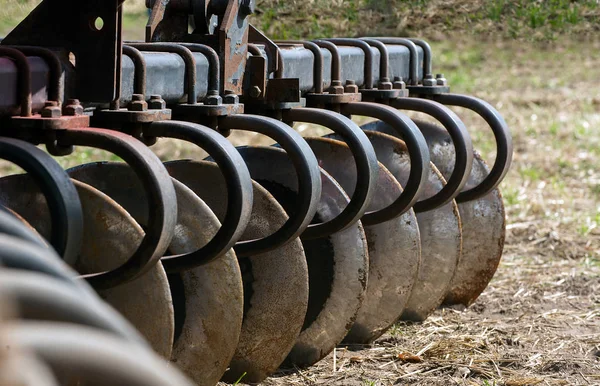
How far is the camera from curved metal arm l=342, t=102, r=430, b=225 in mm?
3168

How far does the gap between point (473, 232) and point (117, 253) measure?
1.99 meters

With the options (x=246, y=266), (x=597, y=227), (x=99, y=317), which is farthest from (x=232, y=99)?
(x=597, y=227)

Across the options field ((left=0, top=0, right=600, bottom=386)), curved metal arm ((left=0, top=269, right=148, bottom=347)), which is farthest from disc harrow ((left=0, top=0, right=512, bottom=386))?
field ((left=0, top=0, right=600, bottom=386))

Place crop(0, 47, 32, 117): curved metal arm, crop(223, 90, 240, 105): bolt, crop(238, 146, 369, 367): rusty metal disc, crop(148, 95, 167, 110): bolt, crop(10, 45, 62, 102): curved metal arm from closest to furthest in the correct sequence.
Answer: crop(0, 47, 32, 117): curved metal arm < crop(10, 45, 62, 102): curved metal arm < crop(148, 95, 167, 110): bolt < crop(223, 90, 240, 105): bolt < crop(238, 146, 369, 367): rusty metal disc

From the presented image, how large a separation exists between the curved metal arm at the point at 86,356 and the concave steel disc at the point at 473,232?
3062 millimetres

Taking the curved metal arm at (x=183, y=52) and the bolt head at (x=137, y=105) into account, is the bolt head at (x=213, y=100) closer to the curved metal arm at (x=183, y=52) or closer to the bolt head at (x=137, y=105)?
the curved metal arm at (x=183, y=52)

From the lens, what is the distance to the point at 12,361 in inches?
35.5

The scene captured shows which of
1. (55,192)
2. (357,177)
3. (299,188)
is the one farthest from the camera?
(357,177)

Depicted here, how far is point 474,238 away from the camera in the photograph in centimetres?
402

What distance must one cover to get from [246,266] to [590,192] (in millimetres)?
3976

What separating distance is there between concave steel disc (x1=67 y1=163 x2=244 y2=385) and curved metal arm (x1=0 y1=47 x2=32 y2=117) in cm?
45

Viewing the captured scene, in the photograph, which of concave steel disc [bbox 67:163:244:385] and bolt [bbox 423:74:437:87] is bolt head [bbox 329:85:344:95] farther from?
concave steel disc [bbox 67:163:244:385]

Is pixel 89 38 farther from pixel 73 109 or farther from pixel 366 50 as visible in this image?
pixel 366 50

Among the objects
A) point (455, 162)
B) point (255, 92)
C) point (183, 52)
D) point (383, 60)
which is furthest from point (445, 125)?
point (183, 52)
